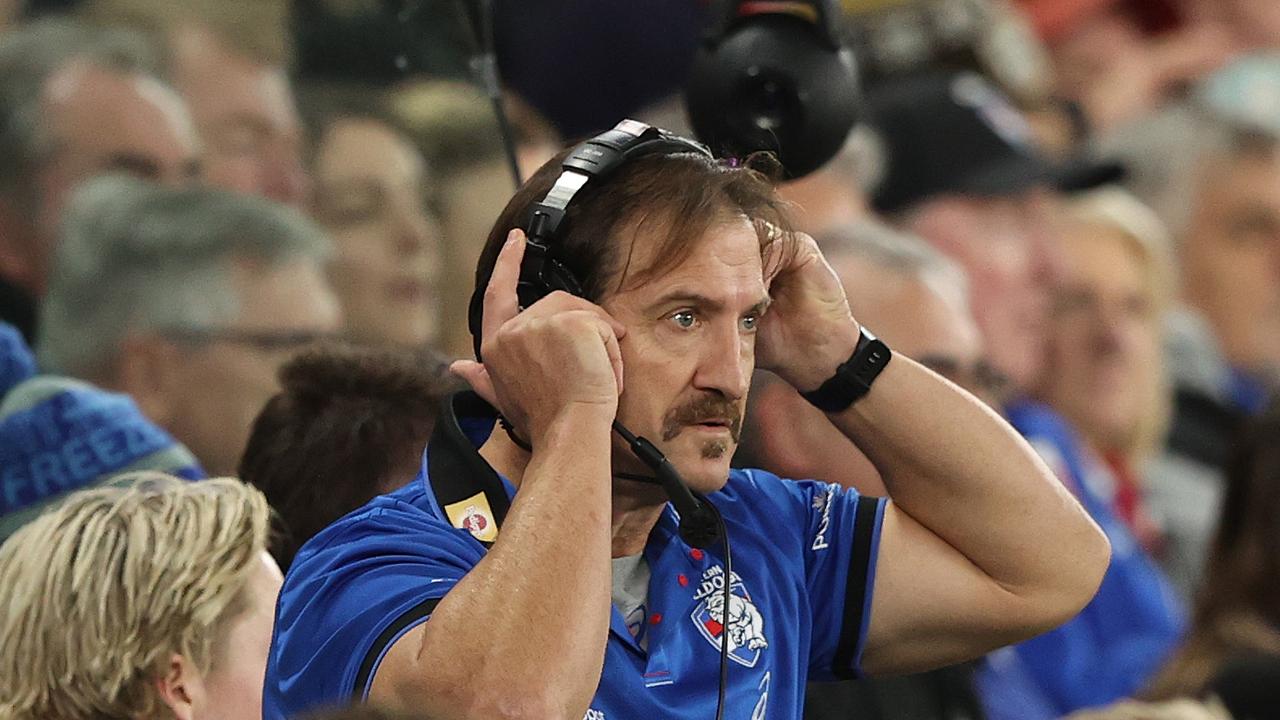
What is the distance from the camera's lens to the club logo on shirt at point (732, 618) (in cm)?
241

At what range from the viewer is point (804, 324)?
8.45 ft

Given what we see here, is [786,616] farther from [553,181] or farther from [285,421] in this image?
[285,421]

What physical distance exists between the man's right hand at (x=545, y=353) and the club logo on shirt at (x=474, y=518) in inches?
3.9

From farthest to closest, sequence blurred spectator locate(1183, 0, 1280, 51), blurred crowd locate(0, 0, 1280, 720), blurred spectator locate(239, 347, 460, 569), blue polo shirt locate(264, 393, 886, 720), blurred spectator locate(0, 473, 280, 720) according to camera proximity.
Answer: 1. blurred spectator locate(1183, 0, 1280, 51)
2. blurred spectator locate(239, 347, 460, 569)
3. blurred crowd locate(0, 0, 1280, 720)
4. blurred spectator locate(0, 473, 280, 720)
5. blue polo shirt locate(264, 393, 886, 720)

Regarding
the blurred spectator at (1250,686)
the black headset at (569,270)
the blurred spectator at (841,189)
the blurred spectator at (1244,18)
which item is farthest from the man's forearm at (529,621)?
the blurred spectator at (1244,18)

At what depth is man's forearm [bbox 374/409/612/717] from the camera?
80.8 inches

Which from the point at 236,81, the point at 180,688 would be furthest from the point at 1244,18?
→ the point at 180,688

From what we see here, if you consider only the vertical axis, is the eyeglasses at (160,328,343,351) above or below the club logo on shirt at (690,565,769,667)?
below

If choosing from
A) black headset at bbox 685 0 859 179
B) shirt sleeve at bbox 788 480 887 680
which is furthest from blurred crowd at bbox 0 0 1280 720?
shirt sleeve at bbox 788 480 887 680

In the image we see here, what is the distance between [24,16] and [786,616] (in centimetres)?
211

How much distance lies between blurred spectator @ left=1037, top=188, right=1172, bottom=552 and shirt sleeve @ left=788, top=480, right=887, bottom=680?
306 cm

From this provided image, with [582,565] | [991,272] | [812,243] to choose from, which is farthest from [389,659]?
[991,272]

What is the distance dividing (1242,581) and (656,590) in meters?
2.11

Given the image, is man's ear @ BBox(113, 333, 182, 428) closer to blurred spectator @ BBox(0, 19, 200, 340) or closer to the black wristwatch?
blurred spectator @ BBox(0, 19, 200, 340)
